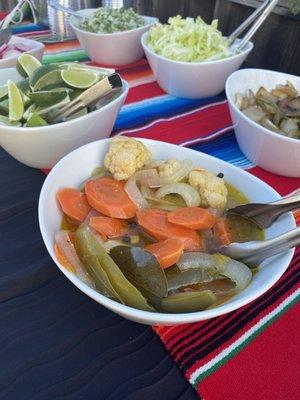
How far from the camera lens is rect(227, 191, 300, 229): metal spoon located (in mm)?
715

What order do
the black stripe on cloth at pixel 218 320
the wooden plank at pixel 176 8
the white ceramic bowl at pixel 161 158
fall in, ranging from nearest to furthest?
the white ceramic bowl at pixel 161 158 → the black stripe on cloth at pixel 218 320 → the wooden plank at pixel 176 8

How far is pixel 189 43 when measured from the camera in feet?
4.62

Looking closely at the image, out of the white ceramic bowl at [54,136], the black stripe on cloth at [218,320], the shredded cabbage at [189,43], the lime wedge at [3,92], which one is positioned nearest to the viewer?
the black stripe on cloth at [218,320]

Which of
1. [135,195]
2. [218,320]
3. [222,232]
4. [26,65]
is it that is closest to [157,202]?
[135,195]

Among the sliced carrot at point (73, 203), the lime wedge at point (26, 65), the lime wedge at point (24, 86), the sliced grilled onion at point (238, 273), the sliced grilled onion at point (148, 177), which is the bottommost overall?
the sliced carrot at point (73, 203)

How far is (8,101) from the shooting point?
98cm

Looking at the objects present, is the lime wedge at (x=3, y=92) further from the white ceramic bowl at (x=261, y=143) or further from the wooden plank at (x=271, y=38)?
the wooden plank at (x=271, y=38)

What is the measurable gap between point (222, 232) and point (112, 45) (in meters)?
1.17

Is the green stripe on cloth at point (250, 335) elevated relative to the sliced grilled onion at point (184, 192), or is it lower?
lower

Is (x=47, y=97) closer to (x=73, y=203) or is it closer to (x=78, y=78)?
(x=78, y=78)

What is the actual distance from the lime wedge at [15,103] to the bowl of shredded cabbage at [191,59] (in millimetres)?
571

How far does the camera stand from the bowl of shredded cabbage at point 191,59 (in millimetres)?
1310

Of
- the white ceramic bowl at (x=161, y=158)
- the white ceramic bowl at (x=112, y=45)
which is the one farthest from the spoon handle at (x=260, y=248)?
the white ceramic bowl at (x=112, y=45)

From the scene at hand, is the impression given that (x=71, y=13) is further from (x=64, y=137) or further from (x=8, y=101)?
(x=64, y=137)
